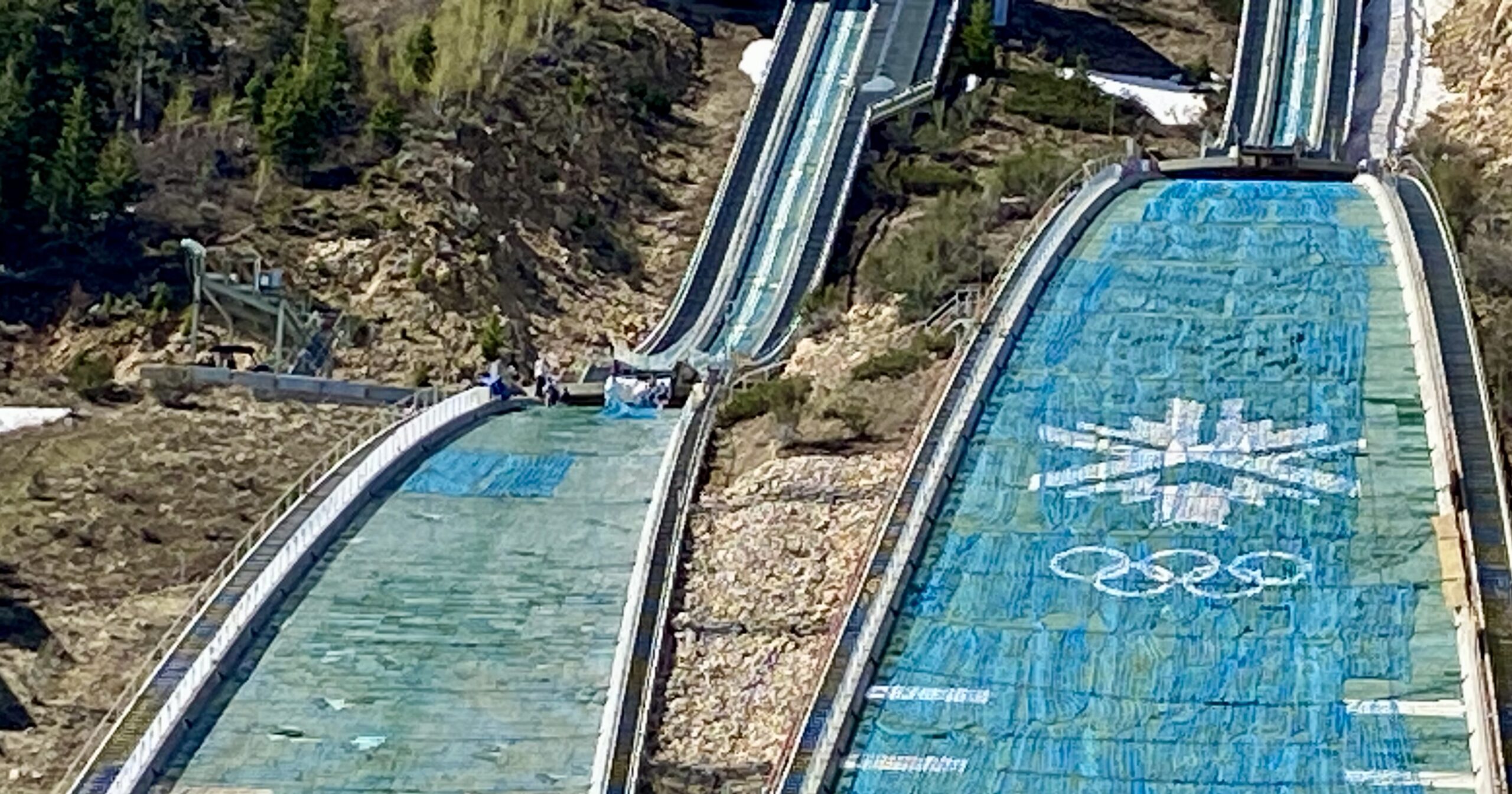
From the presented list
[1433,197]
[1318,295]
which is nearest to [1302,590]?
[1318,295]

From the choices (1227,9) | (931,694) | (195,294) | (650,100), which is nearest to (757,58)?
(650,100)

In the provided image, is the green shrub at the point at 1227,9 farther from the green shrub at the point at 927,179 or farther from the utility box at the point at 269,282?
the utility box at the point at 269,282

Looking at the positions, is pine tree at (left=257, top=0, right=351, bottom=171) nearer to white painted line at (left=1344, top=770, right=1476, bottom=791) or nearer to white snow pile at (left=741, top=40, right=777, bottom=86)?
white snow pile at (left=741, top=40, right=777, bottom=86)

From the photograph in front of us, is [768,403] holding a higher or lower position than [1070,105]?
lower

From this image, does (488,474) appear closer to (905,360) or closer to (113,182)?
(905,360)

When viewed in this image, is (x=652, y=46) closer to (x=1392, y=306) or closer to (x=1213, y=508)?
(x=1392, y=306)

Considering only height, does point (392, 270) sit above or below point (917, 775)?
above

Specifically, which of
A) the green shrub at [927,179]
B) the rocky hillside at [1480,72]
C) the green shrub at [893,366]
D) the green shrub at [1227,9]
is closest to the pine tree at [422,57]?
the green shrub at [927,179]
